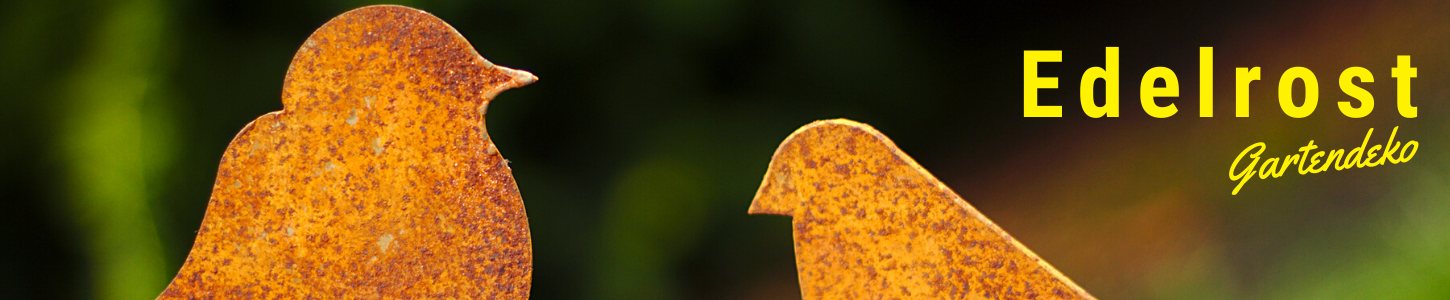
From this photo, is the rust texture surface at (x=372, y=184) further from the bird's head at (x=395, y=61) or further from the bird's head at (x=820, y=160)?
the bird's head at (x=820, y=160)

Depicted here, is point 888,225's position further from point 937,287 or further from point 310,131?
point 310,131

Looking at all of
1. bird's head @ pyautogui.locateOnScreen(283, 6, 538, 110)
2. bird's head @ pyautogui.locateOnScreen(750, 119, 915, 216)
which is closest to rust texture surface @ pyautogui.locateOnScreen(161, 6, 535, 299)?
bird's head @ pyautogui.locateOnScreen(283, 6, 538, 110)

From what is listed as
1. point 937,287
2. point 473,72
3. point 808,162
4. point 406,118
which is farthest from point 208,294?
point 937,287

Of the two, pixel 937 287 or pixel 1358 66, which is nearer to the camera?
pixel 937 287

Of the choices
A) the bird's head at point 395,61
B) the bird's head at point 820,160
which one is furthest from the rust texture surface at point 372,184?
the bird's head at point 820,160

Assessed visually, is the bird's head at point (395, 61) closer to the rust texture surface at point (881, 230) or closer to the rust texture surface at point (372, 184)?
the rust texture surface at point (372, 184)

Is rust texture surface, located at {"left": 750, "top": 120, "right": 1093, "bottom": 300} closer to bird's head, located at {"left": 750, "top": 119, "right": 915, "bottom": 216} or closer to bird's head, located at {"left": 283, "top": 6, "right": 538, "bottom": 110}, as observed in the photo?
bird's head, located at {"left": 750, "top": 119, "right": 915, "bottom": 216}

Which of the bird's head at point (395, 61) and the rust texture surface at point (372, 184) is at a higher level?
the bird's head at point (395, 61)
